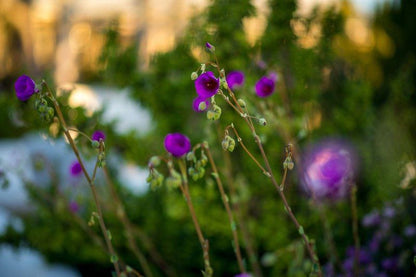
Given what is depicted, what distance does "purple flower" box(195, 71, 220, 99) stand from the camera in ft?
2.40

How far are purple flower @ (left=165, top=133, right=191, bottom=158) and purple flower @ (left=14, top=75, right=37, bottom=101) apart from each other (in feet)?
0.91

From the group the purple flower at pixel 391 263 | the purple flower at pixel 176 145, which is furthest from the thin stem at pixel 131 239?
the purple flower at pixel 391 263

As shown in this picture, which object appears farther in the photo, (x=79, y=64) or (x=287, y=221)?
(x=79, y=64)

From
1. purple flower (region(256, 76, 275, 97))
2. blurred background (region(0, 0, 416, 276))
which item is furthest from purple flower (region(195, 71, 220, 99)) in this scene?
blurred background (region(0, 0, 416, 276))

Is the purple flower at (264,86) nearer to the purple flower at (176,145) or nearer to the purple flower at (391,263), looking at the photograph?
the purple flower at (176,145)

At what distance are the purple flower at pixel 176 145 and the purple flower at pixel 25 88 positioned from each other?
0.91ft

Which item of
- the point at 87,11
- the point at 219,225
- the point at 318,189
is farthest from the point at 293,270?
the point at 87,11

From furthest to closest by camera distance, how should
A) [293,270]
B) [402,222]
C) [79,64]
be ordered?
[79,64], [402,222], [293,270]

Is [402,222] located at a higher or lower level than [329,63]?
lower

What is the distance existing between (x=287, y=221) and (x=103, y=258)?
2.86 feet

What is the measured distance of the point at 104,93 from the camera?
9781 mm

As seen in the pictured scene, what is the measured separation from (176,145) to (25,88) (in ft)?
1.05

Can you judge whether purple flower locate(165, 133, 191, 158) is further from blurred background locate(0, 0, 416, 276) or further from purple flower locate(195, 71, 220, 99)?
blurred background locate(0, 0, 416, 276)

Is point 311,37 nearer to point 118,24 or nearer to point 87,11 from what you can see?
point 118,24
